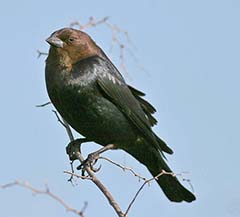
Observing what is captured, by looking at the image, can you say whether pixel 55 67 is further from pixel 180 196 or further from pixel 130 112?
pixel 180 196

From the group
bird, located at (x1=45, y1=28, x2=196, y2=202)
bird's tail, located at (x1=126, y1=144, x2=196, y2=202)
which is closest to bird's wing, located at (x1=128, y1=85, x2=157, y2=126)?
bird, located at (x1=45, y1=28, x2=196, y2=202)

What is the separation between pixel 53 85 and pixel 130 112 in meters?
0.66

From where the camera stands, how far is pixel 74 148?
4523 mm

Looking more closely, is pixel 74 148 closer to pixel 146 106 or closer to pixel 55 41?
pixel 55 41

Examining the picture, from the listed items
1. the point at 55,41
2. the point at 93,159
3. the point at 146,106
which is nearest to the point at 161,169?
the point at 146,106

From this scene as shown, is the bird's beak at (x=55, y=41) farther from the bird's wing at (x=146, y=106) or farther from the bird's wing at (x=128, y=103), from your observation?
the bird's wing at (x=146, y=106)

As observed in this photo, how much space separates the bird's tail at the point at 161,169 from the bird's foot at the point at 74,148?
418 millimetres

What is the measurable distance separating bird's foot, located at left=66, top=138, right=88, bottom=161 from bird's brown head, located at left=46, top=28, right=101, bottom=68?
0.55m

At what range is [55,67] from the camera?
15.4ft

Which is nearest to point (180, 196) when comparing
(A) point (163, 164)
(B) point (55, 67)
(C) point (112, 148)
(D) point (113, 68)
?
(A) point (163, 164)

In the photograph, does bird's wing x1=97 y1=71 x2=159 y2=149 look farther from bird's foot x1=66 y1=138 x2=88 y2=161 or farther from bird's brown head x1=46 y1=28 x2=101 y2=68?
bird's foot x1=66 y1=138 x2=88 y2=161

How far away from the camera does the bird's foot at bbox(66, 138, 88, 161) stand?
14.8ft

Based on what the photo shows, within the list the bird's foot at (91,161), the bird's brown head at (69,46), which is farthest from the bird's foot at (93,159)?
the bird's brown head at (69,46)

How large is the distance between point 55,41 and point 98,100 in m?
0.52
